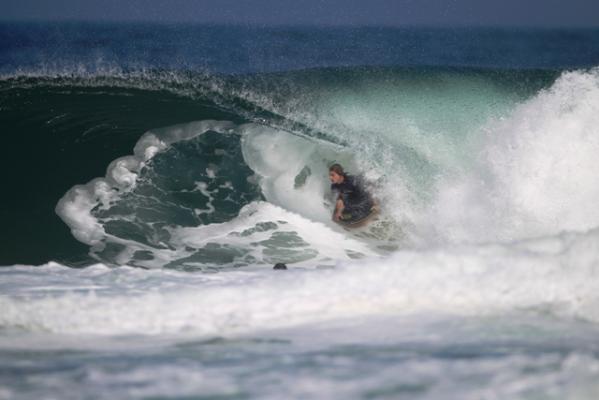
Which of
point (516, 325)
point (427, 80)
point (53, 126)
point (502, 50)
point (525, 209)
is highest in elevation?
point (502, 50)

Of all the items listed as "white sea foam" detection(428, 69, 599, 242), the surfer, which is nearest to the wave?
"white sea foam" detection(428, 69, 599, 242)

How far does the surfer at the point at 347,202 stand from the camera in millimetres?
7566

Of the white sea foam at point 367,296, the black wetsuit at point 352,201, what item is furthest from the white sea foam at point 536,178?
the white sea foam at point 367,296

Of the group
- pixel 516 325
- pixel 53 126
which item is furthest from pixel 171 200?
pixel 516 325

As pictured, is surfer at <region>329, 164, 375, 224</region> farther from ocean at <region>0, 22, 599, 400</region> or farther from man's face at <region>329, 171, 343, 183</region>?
ocean at <region>0, 22, 599, 400</region>

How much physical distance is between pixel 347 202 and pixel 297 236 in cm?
74

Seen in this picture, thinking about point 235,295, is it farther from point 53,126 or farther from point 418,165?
point 53,126

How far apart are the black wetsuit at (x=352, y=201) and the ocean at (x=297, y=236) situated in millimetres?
225

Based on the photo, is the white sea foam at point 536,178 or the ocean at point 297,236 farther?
the white sea foam at point 536,178

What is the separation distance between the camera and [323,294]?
166 inches

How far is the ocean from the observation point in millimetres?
3240

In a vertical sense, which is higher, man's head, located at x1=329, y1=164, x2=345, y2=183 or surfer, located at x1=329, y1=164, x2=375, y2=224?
man's head, located at x1=329, y1=164, x2=345, y2=183

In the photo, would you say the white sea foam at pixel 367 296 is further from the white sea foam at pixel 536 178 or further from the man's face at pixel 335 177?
the man's face at pixel 335 177

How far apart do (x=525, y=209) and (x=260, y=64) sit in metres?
23.8
